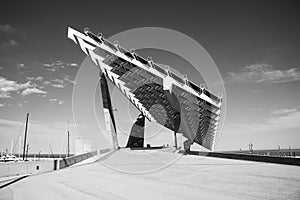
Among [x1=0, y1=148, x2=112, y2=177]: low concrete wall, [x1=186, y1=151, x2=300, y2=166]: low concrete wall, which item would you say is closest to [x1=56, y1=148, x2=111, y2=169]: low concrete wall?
[x1=0, y1=148, x2=112, y2=177]: low concrete wall

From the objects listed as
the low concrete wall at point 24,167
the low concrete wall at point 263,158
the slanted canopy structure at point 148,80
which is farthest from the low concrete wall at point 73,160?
the low concrete wall at point 263,158

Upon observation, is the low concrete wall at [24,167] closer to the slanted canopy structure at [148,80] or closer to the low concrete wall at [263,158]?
the low concrete wall at [263,158]

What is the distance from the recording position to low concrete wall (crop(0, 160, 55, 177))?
1230 cm

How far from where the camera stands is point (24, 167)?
13.4m

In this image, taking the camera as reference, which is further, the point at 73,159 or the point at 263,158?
the point at 73,159

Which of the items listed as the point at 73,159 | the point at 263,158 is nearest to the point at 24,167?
the point at 73,159

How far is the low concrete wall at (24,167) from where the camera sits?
484 inches

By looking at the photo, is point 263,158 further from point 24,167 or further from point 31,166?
point 24,167

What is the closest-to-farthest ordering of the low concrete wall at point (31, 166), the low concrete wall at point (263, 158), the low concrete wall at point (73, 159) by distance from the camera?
the low concrete wall at point (263, 158)
the low concrete wall at point (31, 166)
the low concrete wall at point (73, 159)

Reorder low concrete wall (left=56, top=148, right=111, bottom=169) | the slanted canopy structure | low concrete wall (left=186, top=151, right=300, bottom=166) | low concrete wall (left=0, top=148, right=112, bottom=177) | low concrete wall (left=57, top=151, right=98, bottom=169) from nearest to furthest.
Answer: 1. low concrete wall (left=186, top=151, right=300, bottom=166)
2. low concrete wall (left=0, top=148, right=112, bottom=177)
3. low concrete wall (left=56, top=148, right=111, bottom=169)
4. low concrete wall (left=57, top=151, right=98, bottom=169)
5. the slanted canopy structure

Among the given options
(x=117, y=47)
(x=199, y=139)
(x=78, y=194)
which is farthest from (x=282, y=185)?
(x=199, y=139)

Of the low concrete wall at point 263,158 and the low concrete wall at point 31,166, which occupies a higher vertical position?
the low concrete wall at point 263,158

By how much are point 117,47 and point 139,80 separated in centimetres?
562

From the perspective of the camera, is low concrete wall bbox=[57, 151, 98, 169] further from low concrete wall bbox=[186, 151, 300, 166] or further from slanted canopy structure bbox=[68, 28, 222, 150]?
low concrete wall bbox=[186, 151, 300, 166]
